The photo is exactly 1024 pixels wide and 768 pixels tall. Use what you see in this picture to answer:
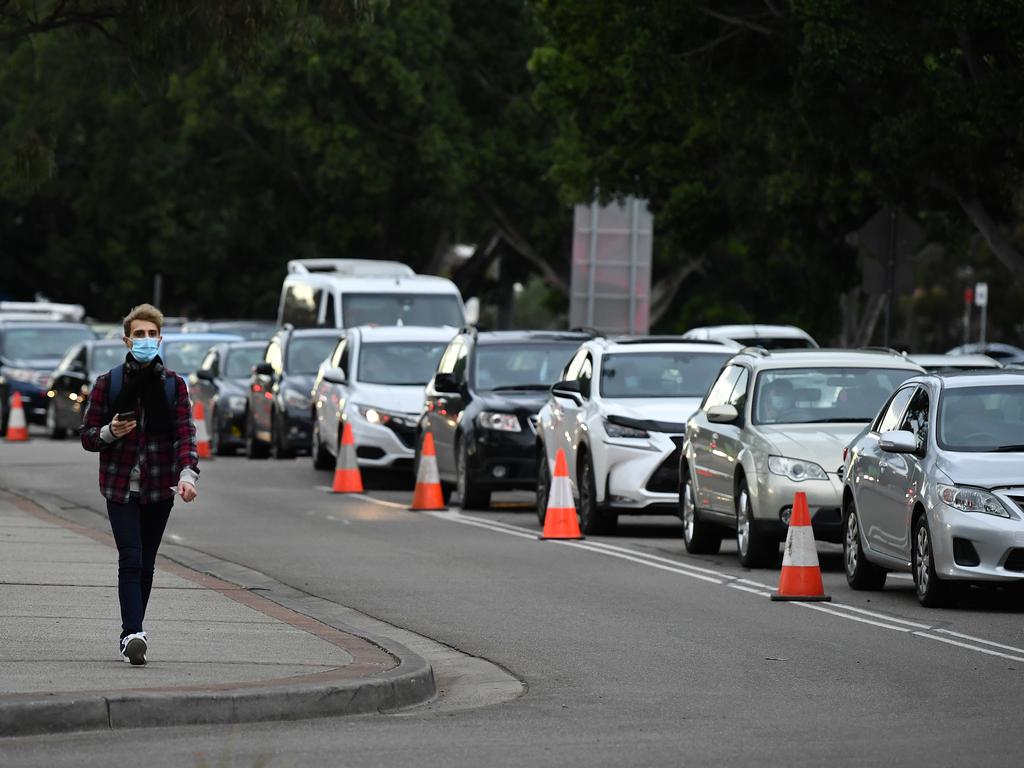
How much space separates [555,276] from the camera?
58.9m

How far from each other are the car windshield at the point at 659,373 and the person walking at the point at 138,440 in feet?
34.6

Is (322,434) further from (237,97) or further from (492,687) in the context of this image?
(237,97)

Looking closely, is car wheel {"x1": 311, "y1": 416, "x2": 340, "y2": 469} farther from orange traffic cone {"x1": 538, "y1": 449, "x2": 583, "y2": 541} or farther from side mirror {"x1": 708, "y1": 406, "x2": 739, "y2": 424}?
side mirror {"x1": 708, "y1": 406, "x2": 739, "y2": 424}

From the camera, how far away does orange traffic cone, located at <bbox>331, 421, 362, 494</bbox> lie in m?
26.5

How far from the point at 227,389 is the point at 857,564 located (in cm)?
2034

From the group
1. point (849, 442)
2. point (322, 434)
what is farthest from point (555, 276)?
point (849, 442)

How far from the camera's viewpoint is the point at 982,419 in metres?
15.0

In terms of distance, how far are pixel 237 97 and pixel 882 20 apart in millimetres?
34513

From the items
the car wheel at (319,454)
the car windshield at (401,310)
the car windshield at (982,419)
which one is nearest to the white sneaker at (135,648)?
the car windshield at (982,419)

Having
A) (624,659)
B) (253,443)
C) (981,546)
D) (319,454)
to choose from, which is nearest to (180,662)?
(624,659)

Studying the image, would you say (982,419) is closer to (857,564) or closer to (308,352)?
(857,564)

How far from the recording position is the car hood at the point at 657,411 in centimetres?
2039

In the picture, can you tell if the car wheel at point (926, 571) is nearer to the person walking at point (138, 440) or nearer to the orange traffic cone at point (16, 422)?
the person walking at point (138, 440)

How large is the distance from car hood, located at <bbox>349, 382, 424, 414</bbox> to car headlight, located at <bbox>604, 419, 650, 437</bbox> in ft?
24.0
